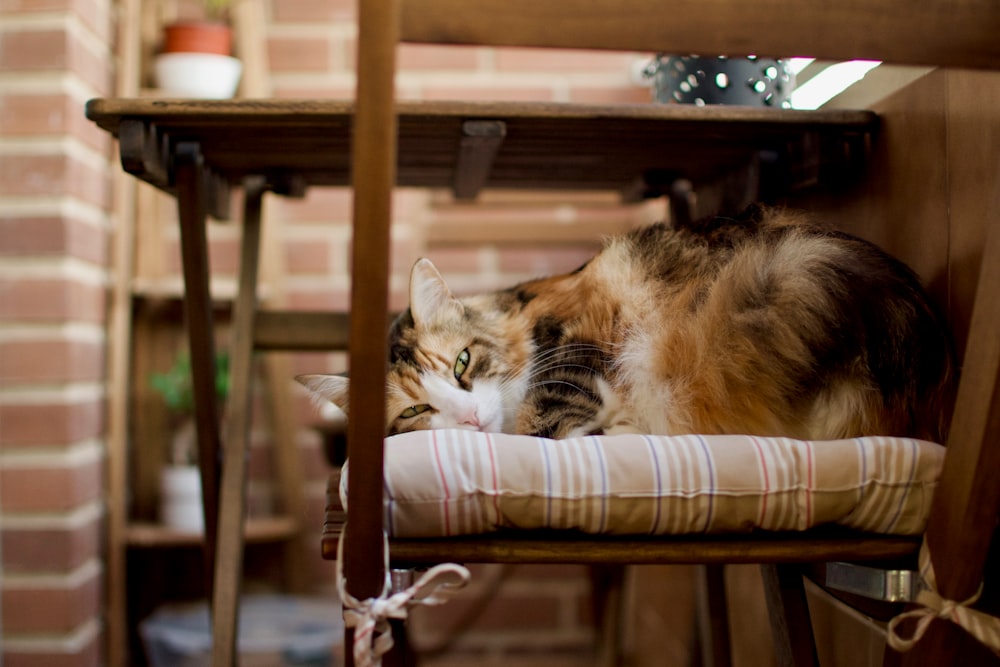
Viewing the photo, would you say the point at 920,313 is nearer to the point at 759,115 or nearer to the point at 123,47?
the point at 759,115

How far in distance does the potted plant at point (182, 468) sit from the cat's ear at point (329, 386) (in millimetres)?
827

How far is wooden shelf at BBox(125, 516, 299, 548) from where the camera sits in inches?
73.0

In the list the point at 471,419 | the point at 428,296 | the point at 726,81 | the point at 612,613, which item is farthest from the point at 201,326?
the point at 612,613

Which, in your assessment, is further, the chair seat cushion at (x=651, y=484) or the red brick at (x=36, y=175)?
the red brick at (x=36, y=175)

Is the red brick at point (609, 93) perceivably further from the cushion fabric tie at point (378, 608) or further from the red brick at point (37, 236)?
the cushion fabric tie at point (378, 608)

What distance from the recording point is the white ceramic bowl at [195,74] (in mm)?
1834

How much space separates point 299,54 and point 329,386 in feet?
4.21

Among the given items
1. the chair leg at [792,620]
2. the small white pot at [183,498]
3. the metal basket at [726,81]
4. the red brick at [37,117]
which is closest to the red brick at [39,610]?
the small white pot at [183,498]

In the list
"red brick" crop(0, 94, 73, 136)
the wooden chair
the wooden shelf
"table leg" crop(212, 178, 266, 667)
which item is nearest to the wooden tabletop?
"table leg" crop(212, 178, 266, 667)

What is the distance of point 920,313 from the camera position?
85cm

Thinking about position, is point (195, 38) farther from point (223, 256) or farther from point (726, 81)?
point (726, 81)

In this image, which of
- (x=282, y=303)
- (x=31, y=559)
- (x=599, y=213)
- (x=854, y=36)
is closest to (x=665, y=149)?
(x=854, y=36)

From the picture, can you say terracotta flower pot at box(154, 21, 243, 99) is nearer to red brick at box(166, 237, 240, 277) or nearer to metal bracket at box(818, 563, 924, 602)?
red brick at box(166, 237, 240, 277)

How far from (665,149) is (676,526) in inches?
26.9
